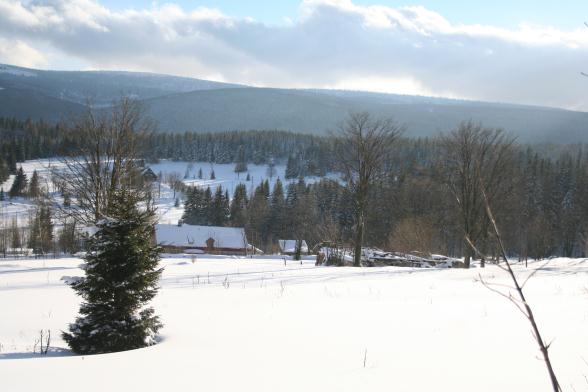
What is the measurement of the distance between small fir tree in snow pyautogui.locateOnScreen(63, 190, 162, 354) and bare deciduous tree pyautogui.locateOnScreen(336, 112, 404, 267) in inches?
586

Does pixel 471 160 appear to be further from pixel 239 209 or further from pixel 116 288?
pixel 239 209

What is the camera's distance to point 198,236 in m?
60.2

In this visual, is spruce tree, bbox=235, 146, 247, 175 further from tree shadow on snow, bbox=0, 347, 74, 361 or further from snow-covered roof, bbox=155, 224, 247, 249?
tree shadow on snow, bbox=0, 347, 74, 361

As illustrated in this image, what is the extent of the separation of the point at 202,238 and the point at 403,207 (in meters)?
27.5

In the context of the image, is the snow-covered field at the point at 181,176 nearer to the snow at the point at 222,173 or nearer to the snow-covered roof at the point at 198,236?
the snow at the point at 222,173

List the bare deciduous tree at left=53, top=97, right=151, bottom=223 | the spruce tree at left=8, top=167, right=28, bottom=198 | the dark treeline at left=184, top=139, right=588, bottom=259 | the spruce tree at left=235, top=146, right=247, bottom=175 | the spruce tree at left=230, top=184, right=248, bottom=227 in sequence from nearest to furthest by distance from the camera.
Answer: the bare deciduous tree at left=53, top=97, right=151, bottom=223
the dark treeline at left=184, top=139, right=588, bottom=259
the spruce tree at left=230, top=184, right=248, bottom=227
the spruce tree at left=8, top=167, right=28, bottom=198
the spruce tree at left=235, top=146, right=247, bottom=175

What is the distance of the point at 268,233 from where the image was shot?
84.1 meters

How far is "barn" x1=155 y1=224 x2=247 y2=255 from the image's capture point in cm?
5806

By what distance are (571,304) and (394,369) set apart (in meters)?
4.35

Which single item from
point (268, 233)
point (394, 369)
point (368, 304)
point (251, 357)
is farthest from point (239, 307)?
point (268, 233)

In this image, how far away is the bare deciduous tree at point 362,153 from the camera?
20.0 m

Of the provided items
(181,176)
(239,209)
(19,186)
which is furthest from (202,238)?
(181,176)

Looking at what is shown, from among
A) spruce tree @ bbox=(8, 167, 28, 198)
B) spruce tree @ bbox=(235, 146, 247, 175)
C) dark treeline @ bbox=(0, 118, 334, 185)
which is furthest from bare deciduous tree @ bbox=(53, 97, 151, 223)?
spruce tree @ bbox=(235, 146, 247, 175)

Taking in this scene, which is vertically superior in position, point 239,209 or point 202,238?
point 239,209
